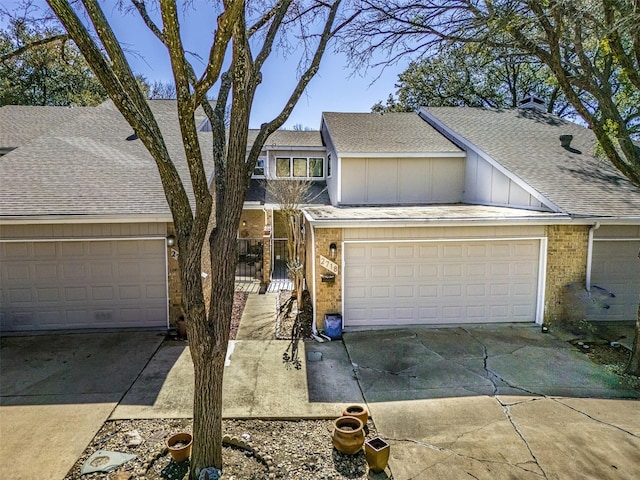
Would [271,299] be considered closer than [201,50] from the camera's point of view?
No

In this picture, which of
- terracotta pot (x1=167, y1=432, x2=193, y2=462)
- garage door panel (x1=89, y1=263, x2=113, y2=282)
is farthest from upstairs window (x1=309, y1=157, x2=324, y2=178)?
terracotta pot (x1=167, y1=432, x2=193, y2=462)

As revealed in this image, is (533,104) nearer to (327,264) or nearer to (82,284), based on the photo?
(327,264)

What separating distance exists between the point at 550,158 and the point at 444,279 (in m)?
5.52

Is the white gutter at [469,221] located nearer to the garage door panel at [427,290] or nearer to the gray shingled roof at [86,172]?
the garage door panel at [427,290]

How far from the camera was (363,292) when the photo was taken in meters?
9.24

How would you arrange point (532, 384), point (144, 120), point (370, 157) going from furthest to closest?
point (370, 157), point (532, 384), point (144, 120)

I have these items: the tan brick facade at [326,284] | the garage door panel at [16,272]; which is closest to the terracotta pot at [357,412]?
the tan brick facade at [326,284]

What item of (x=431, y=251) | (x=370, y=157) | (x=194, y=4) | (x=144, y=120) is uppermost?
(x=194, y=4)

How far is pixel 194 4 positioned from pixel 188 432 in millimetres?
5339

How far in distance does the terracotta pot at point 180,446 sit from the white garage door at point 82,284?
16.2ft

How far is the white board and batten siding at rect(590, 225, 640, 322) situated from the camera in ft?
31.0

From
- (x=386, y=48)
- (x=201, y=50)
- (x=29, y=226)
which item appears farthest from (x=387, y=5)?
(x=29, y=226)

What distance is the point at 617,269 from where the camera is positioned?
31.5ft

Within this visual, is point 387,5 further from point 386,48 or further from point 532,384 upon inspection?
point 532,384
